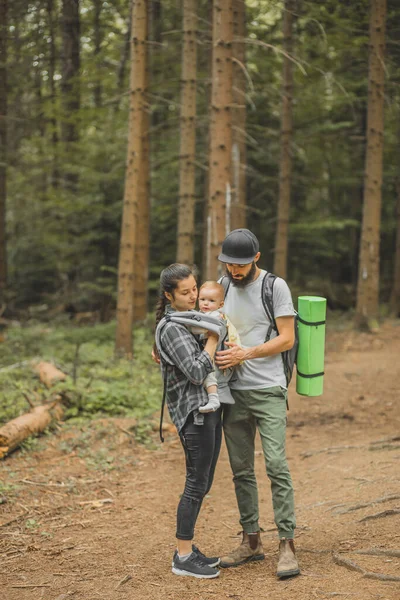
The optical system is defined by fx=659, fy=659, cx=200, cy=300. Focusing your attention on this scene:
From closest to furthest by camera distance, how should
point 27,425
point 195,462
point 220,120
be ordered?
point 195,462
point 27,425
point 220,120

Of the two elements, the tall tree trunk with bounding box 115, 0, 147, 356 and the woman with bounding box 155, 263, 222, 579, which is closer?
the woman with bounding box 155, 263, 222, 579

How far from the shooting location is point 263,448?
476 cm

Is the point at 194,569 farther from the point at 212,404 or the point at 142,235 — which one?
the point at 142,235

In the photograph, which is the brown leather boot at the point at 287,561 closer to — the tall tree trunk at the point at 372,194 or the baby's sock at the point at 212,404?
the baby's sock at the point at 212,404

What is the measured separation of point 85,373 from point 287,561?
24.9 feet

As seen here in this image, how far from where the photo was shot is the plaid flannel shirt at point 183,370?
4383 millimetres

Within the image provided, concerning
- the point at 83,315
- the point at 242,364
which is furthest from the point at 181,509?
the point at 83,315

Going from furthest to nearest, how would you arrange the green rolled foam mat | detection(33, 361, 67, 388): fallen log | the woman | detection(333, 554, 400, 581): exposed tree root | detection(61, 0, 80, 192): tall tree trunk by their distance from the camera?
detection(61, 0, 80, 192): tall tree trunk → detection(33, 361, 67, 388): fallen log → the green rolled foam mat → the woman → detection(333, 554, 400, 581): exposed tree root

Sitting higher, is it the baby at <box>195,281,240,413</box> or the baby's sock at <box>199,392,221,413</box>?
the baby at <box>195,281,240,413</box>

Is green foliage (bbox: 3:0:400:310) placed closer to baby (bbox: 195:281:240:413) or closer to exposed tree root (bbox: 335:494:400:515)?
exposed tree root (bbox: 335:494:400:515)

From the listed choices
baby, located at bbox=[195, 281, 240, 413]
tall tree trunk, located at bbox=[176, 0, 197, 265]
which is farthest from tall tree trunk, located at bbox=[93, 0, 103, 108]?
baby, located at bbox=[195, 281, 240, 413]

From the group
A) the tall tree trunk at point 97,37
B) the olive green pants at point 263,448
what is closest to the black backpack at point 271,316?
the olive green pants at point 263,448

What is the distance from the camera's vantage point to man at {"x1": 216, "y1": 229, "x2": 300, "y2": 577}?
4656 mm

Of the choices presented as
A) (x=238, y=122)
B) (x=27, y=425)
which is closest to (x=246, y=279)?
(x=27, y=425)
